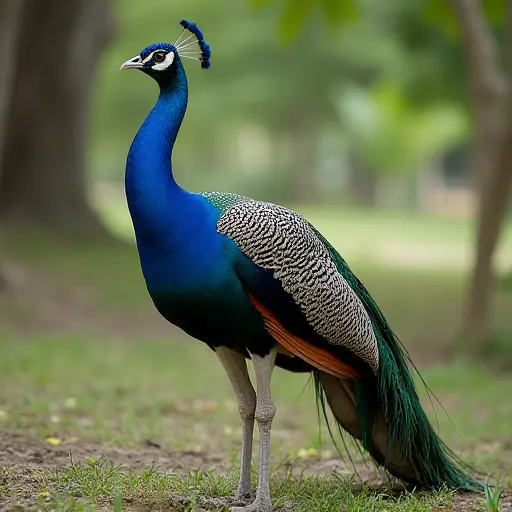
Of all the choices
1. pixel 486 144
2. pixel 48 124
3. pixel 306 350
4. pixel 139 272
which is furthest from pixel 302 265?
pixel 48 124

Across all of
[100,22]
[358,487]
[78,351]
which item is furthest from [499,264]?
[358,487]

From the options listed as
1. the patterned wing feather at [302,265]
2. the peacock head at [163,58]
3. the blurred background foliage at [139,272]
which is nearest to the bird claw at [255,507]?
the patterned wing feather at [302,265]

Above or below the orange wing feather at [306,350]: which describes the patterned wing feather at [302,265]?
above

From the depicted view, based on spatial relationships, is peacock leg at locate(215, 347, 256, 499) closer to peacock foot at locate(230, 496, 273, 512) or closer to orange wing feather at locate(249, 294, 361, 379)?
peacock foot at locate(230, 496, 273, 512)

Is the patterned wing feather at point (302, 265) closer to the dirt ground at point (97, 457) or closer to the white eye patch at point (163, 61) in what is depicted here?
the white eye patch at point (163, 61)

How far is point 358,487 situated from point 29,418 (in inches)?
96.6

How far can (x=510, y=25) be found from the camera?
9.18 metres

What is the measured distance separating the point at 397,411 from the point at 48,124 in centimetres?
1080

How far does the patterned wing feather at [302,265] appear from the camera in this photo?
3945mm

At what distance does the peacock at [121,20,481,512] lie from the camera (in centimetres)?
390

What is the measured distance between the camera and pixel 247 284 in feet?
12.8

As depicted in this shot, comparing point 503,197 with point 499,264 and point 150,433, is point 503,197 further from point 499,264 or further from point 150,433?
point 499,264

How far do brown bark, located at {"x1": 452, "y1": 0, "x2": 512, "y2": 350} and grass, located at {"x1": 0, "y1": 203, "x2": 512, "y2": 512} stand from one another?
82 centimetres

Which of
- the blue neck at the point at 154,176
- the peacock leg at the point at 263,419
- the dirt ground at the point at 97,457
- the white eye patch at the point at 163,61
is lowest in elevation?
the dirt ground at the point at 97,457
